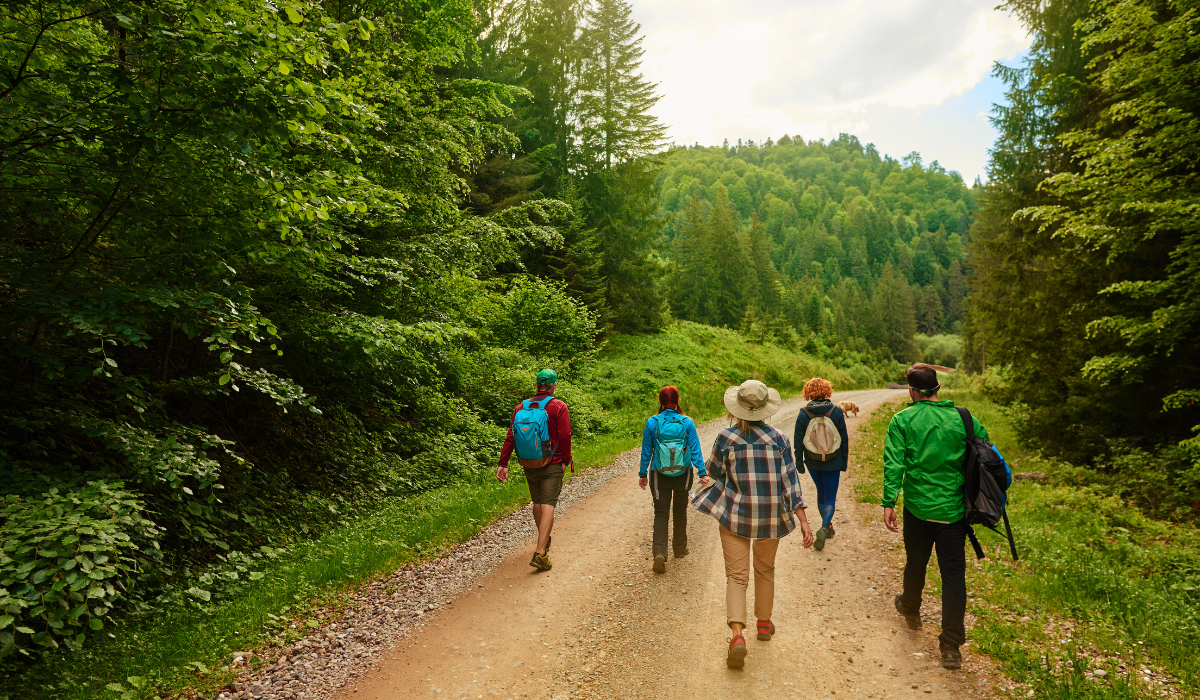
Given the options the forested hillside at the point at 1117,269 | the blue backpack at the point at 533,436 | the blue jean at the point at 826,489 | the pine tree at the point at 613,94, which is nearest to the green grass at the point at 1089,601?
the blue jean at the point at 826,489

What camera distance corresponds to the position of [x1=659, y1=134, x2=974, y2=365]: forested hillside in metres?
54.5

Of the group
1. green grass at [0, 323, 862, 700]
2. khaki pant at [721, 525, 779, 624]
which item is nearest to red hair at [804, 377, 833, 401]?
khaki pant at [721, 525, 779, 624]

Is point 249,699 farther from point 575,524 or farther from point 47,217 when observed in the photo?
point 575,524

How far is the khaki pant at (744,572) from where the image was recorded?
4.45m

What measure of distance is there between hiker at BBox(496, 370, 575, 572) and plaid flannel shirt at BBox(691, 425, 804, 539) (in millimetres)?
2265

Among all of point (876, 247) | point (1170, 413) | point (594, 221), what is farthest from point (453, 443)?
point (876, 247)

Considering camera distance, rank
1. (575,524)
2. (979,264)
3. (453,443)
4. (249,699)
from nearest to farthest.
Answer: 1. (249,699)
2. (575,524)
3. (453,443)
4. (979,264)

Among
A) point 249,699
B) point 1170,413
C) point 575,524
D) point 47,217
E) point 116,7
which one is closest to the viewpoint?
point 249,699

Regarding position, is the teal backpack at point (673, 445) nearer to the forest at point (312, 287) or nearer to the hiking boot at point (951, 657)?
the hiking boot at point (951, 657)

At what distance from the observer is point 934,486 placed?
4.50 meters

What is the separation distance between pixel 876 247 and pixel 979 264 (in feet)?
347

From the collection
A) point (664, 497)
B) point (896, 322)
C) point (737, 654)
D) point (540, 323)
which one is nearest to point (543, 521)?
point (664, 497)

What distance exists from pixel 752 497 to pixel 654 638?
5.13 feet

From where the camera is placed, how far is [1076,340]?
1073 cm
